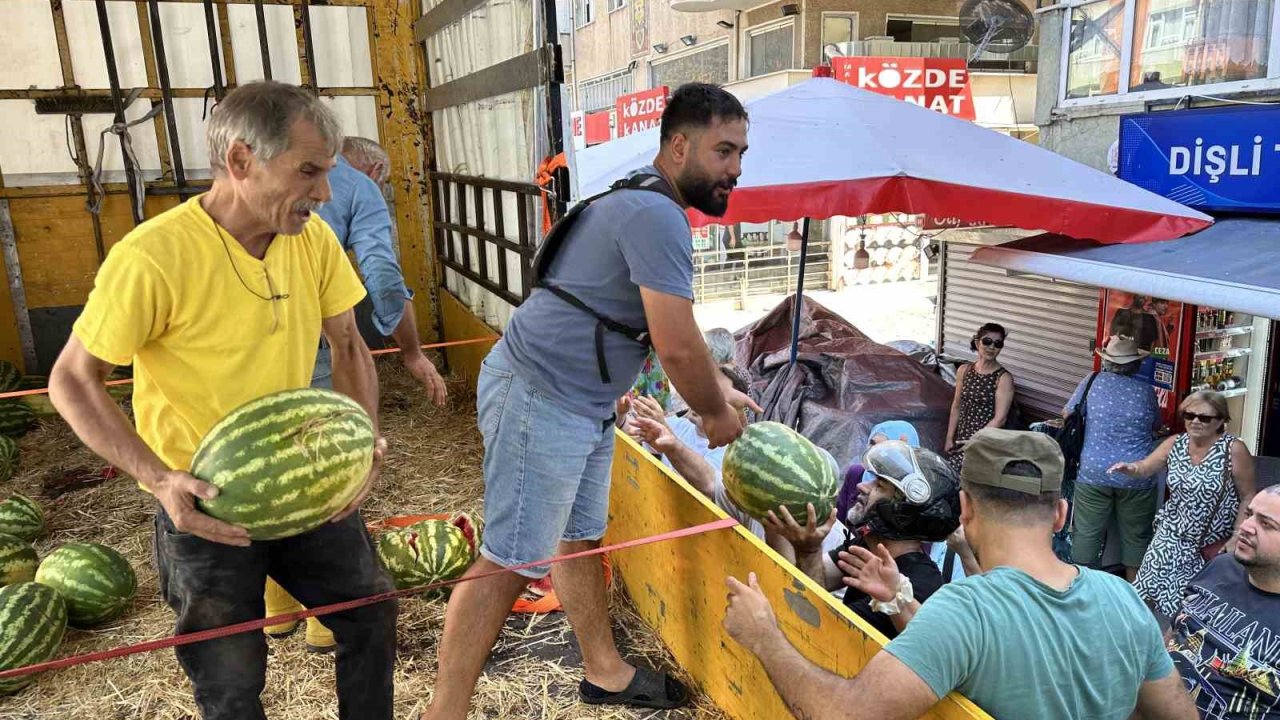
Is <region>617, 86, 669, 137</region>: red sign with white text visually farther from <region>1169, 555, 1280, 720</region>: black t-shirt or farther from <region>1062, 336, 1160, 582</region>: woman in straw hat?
<region>1169, 555, 1280, 720</region>: black t-shirt

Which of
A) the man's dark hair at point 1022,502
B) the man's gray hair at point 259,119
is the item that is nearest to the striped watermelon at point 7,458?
the man's gray hair at point 259,119

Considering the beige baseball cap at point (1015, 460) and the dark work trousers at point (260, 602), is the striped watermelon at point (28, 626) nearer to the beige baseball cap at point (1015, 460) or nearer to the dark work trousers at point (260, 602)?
the dark work trousers at point (260, 602)

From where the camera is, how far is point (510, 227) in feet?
19.8

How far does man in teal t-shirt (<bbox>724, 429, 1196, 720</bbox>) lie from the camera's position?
1.72m

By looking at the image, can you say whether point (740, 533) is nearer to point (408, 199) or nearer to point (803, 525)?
point (803, 525)

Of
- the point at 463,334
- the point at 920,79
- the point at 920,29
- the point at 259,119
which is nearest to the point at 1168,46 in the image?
the point at 463,334

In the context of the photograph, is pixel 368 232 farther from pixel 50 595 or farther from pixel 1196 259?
pixel 1196 259

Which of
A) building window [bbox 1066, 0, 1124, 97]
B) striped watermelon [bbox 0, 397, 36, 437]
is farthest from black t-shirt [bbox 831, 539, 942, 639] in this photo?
striped watermelon [bbox 0, 397, 36, 437]

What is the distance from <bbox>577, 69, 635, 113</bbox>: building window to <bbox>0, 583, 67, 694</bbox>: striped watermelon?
78.1 feet

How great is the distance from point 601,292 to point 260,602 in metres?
1.28

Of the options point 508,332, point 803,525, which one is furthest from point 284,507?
point 803,525

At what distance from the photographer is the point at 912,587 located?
2436 mm

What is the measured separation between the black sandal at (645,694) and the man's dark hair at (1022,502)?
1639 mm

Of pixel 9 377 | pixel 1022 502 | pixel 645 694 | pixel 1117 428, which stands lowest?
pixel 645 694
